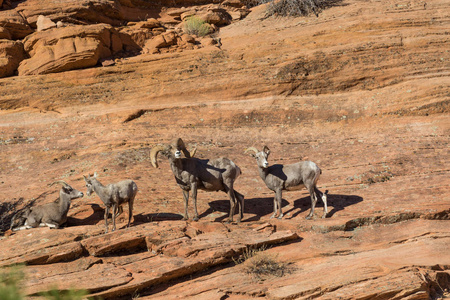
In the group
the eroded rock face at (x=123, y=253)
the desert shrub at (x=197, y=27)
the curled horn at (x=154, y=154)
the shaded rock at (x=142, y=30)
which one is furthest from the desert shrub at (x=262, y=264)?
the desert shrub at (x=197, y=27)

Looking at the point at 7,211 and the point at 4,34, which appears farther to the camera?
the point at 4,34

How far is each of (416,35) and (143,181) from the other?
15.4m

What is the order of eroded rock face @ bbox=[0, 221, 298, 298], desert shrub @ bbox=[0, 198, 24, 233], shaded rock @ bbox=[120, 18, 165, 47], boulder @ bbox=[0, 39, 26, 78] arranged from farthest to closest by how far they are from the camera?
shaded rock @ bbox=[120, 18, 165, 47]
boulder @ bbox=[0, 39, 26, 78]
desert shrub @ bbox=[0, 198, 24, 233]
eroded rock face @ bbox=[0, 221, 298, 298]

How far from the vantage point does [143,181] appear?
45.5 ft

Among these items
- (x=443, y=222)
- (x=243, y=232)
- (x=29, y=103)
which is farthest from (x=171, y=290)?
(x=29, y=103)

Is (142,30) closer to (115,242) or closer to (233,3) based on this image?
(233,3)

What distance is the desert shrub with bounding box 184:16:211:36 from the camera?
80.8 feet

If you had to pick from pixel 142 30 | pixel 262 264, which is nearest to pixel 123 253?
pixel 262 264

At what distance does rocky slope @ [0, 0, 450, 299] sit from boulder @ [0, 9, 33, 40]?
566mm

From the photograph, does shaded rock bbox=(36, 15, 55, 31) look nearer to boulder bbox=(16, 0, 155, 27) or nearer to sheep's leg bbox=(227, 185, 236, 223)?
boulder bbox=(16, 0, 155, 27)

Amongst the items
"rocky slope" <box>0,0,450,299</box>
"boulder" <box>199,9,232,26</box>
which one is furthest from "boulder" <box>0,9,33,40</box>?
"boulder" <box>199,9,232,26</box>

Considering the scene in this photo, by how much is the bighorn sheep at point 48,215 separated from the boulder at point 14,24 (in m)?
15.1

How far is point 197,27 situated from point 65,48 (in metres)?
7.23

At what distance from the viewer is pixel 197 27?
2488cm
